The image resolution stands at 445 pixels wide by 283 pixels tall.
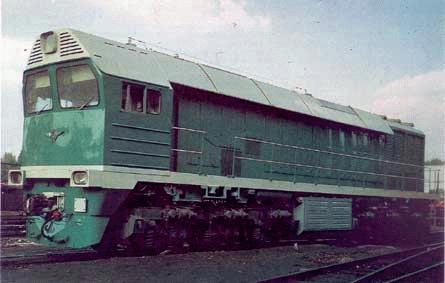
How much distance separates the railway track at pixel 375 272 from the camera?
8742mm

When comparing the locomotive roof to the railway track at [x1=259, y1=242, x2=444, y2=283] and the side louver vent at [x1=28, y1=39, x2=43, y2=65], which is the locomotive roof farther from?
the railway track at [x1=259, y1=242, x2=444, y2=283]

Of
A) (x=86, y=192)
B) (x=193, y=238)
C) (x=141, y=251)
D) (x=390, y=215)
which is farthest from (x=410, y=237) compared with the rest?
(x=86, y=192)

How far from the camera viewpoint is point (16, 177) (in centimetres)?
1023

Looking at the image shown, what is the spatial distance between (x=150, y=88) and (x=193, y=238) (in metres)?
3.50

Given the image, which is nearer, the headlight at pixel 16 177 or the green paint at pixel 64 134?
the green paint at pixel 64 134

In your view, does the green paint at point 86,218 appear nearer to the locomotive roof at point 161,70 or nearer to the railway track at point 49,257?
the railway track at point 49,257

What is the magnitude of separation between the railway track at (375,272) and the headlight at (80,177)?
3555 mm

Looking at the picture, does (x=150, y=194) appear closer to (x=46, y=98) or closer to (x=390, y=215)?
(x=46, y=98)

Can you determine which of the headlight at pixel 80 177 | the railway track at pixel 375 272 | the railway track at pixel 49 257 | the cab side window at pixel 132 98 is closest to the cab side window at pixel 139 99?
the cab side window at pixel 132 98

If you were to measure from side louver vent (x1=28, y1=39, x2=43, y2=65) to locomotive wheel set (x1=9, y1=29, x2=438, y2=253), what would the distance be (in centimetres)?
2

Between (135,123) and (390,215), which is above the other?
(135,123)

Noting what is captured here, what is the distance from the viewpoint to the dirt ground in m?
7.64

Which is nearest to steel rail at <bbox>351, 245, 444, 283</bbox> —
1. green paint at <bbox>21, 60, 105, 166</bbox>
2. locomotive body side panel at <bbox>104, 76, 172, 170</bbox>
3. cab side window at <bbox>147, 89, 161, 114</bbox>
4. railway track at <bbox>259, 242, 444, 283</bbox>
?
railway track at <bbox>259, 242, 444, 283</bbox>

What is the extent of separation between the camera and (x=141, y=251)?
10391 millimetres
